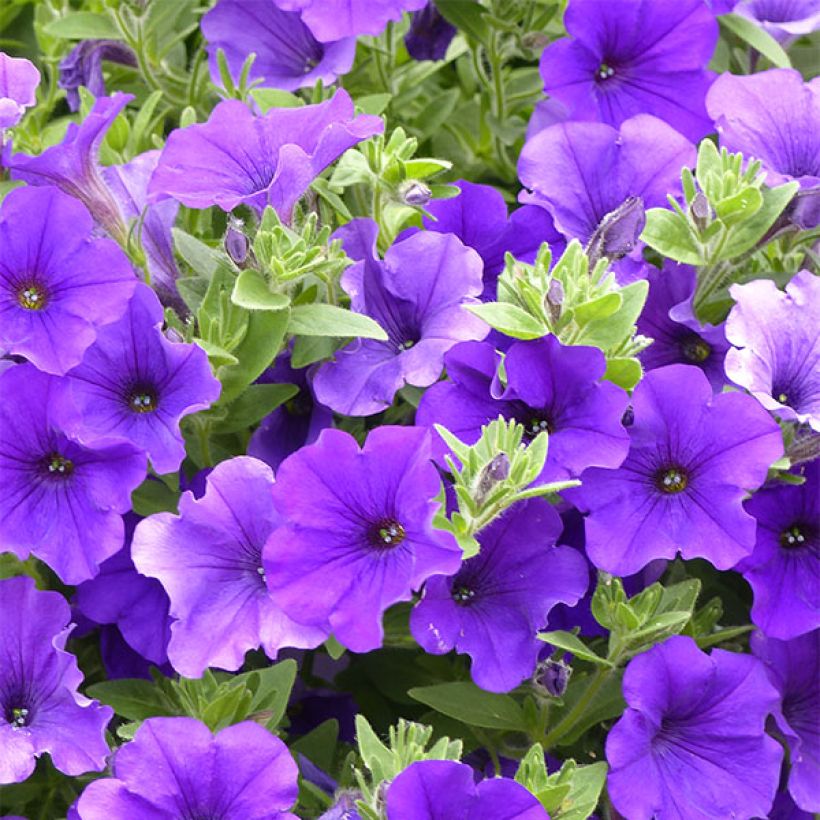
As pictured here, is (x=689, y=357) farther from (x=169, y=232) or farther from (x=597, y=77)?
(x=169, y=232)

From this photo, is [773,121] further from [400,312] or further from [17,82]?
[17,82]

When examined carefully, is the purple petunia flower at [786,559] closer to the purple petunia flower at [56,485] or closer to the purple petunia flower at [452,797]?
the purple petunia flower at [452,797]

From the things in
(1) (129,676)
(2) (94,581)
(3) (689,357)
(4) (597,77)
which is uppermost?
(4) (597,77)

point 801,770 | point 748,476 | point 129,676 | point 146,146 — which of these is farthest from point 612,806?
point 146,146

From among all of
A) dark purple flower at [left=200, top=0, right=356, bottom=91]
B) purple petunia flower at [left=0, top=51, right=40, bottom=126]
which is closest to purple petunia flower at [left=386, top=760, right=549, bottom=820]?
purple petunia flower at [left=0, top=51, right=40, bottom=126]

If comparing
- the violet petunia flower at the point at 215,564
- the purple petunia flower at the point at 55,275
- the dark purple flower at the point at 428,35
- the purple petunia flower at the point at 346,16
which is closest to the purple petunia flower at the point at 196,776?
the violet petunia flower at the point at 215,564

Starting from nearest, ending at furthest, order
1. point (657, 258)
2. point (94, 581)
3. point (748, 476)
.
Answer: point (748, 476) → point (94, 581) → point (657, 258)
